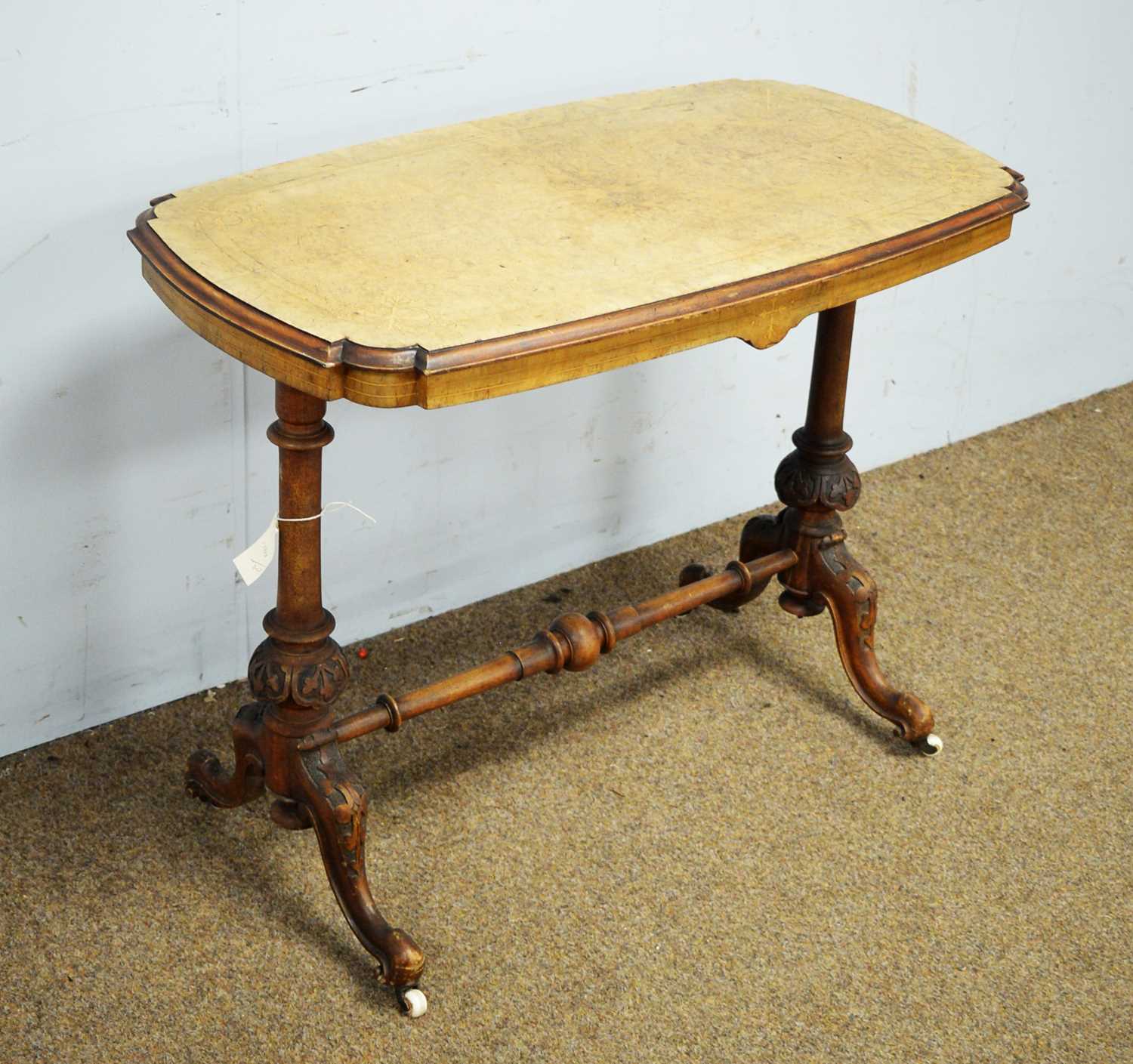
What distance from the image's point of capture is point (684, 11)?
225 centimetres

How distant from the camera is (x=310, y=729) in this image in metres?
1.78

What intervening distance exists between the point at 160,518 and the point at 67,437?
19 cm

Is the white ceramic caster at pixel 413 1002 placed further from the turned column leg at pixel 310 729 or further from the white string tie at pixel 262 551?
the white string tie at pixel 262 551

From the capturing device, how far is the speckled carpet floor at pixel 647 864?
175 cm

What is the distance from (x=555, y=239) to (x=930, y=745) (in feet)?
3.39

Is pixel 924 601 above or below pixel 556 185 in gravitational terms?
below

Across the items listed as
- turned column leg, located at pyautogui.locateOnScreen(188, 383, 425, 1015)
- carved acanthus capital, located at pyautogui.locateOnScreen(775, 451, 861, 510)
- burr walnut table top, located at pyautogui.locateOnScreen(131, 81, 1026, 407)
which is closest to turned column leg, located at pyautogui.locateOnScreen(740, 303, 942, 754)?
carved acanthus capital, located at pyautogui.locateOnScreen(775, 451, 861, 510)

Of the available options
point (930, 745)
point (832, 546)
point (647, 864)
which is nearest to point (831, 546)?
point (832, 546)

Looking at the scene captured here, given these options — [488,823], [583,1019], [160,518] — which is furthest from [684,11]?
[583,1019]

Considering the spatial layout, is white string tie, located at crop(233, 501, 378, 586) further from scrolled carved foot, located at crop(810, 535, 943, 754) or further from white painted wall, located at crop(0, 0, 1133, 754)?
scrolled carved foot, located at crop(810, 535, 943, 754)

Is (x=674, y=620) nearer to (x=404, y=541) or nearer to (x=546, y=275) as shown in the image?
(x=404, y=541)

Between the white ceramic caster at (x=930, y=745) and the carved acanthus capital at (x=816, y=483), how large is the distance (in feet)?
1.18

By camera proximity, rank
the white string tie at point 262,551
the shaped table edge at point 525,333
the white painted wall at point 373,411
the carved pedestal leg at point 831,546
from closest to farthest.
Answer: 1. the shaped table edge at point 525,333
2. the white string tie at point 262,551
3. the white painted wall at point 373,411
4. the carved pedestal leg at point 831,546

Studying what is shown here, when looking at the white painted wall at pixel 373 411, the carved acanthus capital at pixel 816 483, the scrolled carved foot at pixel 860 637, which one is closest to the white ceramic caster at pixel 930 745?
the scrolled carved foot at pixel 860 637
